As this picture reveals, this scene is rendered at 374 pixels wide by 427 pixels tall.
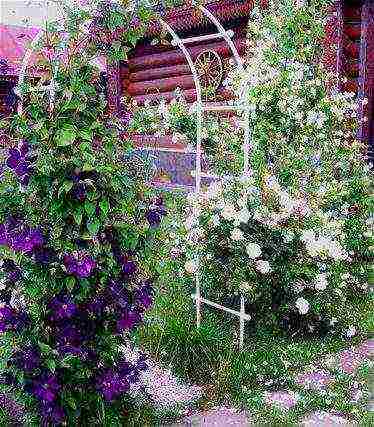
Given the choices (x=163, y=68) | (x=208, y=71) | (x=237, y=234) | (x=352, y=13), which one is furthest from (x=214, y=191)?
(x=163, y=68)

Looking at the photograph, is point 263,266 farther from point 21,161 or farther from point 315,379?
point 21,161

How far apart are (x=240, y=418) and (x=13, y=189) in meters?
1.81

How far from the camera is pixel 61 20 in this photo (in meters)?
2.94

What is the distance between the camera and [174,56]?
32.0ft

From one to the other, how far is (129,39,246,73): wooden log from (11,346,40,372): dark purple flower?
5.94m

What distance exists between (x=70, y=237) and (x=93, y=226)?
0.40ft

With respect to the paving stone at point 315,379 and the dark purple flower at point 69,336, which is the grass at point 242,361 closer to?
the paving stone at point 315,379

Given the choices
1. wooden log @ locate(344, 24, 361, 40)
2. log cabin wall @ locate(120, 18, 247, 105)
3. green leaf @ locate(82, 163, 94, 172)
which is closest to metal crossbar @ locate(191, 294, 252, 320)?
green leaf @ locate(82, 163, 94, 172)

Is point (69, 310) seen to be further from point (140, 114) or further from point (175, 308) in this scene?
point (175, 308)

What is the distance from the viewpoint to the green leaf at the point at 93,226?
280 cm

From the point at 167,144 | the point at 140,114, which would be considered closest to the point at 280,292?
the point at 140,114

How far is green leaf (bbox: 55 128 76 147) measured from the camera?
2740 mm

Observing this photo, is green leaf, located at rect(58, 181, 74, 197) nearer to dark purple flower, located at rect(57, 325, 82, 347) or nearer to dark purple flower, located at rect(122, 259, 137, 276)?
dark purple flower, located at rect(122, 259, 137, 276)

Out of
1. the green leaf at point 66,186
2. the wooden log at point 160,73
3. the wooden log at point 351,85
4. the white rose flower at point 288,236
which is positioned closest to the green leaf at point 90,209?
the green leaf at point 66,186
